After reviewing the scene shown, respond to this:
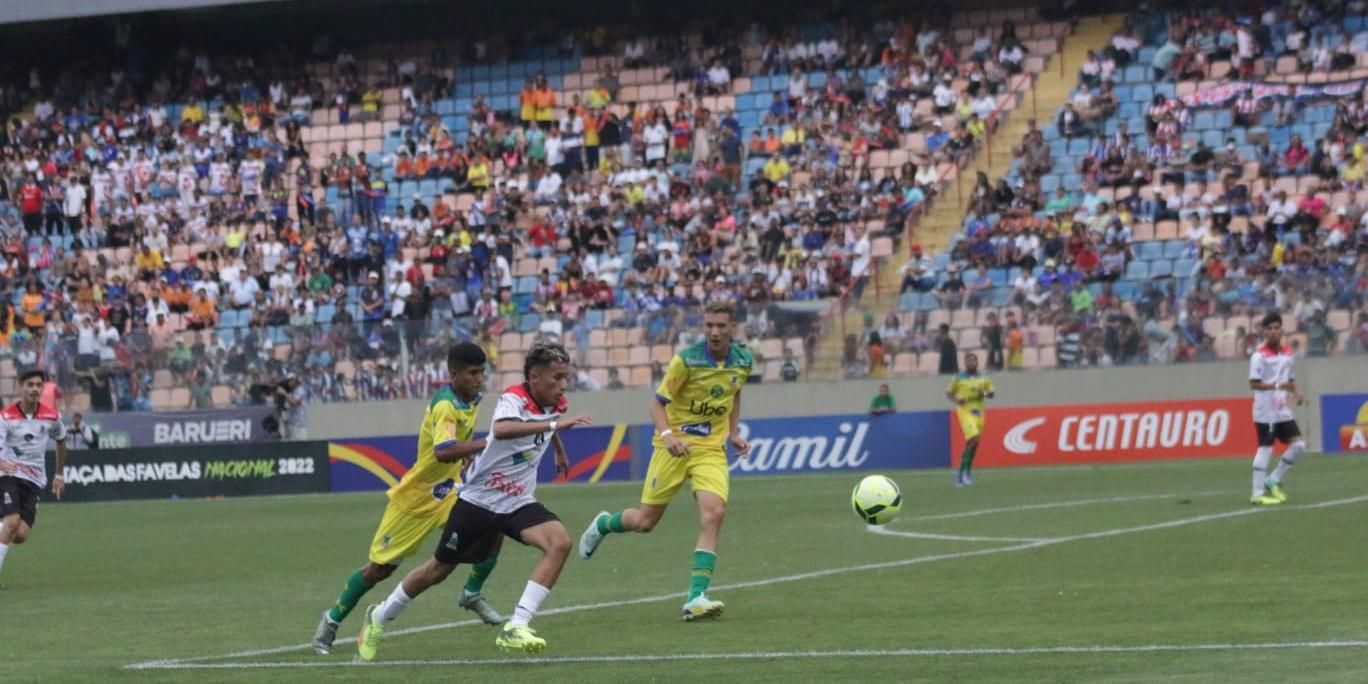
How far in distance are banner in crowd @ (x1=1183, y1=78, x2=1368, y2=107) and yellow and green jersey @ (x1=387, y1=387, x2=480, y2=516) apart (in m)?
29.6

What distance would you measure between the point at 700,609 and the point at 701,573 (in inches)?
10.6

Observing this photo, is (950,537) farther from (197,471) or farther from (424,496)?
(197,471)

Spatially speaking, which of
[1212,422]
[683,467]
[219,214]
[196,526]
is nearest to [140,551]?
[196,526]

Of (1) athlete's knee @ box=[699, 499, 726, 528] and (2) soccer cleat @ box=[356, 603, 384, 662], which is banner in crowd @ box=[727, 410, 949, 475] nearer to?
(1) athlete's knee @ box=[699, 499, 726, 528]

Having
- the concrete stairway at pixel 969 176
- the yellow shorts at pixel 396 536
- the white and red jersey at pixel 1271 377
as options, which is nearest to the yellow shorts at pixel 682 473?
the yellow shorts at pixel 396 536

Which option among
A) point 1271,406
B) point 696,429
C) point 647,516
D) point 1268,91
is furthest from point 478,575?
point 1268,91

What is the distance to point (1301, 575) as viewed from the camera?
48.0 ft

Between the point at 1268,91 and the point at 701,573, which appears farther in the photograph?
the point at 1268,91

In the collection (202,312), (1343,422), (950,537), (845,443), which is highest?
(202,312)

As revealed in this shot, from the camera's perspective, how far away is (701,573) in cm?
1357

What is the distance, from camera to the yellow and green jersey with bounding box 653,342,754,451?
14.4 m

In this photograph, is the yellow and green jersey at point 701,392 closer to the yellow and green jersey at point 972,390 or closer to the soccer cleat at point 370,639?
the soccer cleat at point 370,639

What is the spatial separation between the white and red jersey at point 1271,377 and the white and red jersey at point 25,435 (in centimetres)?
1241

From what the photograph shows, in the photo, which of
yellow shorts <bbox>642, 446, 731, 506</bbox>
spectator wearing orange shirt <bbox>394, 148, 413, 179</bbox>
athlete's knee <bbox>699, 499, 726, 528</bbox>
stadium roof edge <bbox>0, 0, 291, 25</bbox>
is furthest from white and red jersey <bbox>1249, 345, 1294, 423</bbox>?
stadium roof edge <bbox>0, 0, 291, 25</bbox>
